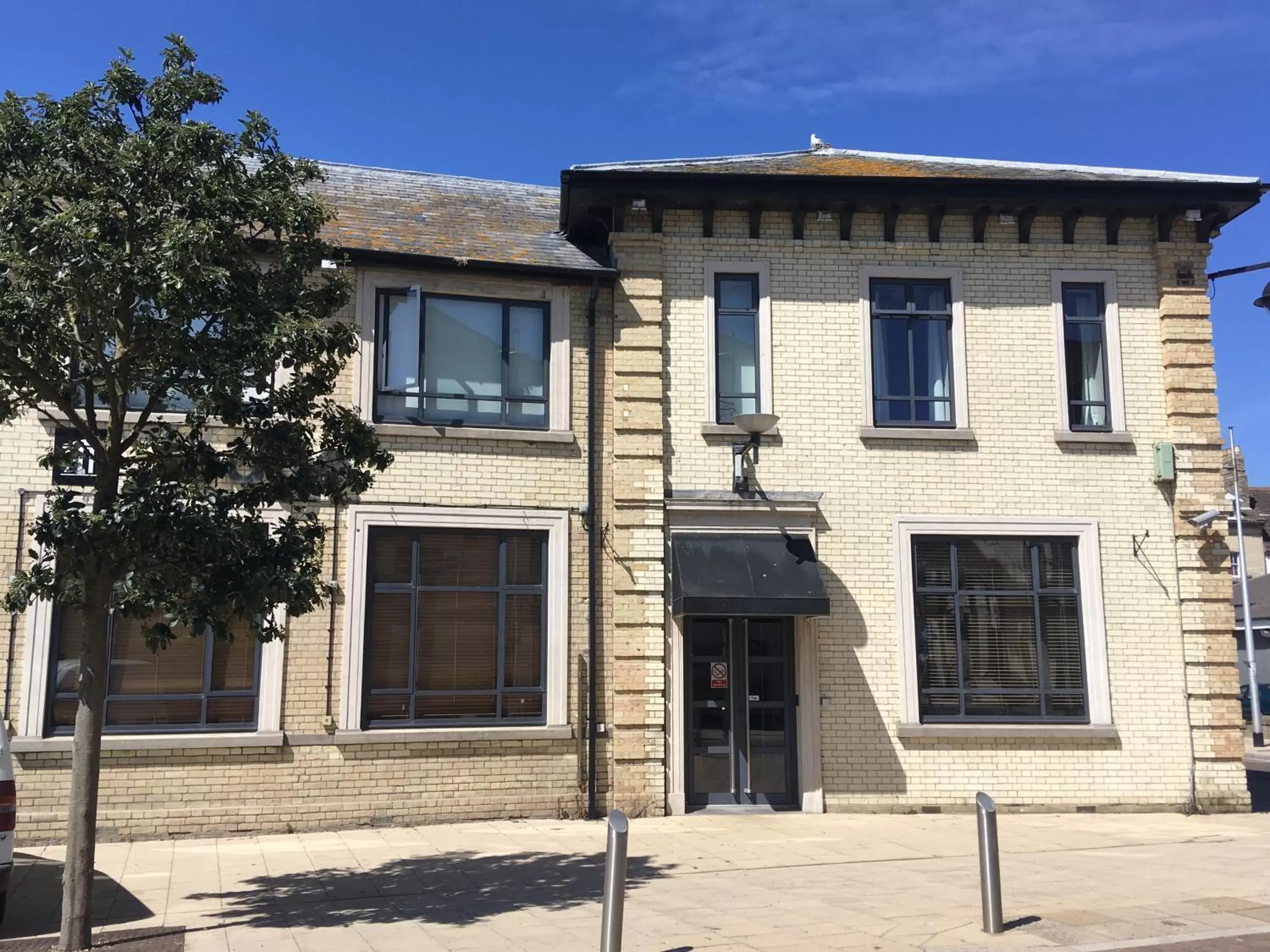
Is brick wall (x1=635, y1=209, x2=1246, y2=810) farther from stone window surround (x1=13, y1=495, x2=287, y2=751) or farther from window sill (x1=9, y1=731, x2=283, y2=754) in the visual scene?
window sill (x1=9, y1=731, x2=283, y2=754)

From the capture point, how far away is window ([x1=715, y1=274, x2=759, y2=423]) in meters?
13.0

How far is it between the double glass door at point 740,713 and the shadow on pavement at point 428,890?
2.65m

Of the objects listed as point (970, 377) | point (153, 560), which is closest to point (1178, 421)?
point (970, 377)

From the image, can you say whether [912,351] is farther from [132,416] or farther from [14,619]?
[14,619]

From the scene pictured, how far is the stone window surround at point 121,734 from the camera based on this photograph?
35.3ft

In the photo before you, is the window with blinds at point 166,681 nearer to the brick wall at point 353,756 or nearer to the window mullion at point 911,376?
the brick wall at point 353,756

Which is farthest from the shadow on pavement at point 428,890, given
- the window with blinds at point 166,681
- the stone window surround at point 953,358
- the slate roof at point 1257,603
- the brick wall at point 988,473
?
the slate roof at point 1257,603

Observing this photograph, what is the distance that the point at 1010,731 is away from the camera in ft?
40.6

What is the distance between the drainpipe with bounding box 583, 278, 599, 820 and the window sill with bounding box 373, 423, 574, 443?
0.33 meters

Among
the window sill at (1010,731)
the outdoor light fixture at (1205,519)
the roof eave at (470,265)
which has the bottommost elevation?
the window sill at (1010,731)

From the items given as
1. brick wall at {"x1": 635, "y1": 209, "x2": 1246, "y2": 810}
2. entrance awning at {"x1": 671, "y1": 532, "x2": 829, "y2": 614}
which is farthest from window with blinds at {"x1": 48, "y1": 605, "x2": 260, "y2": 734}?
brick wall at {"x1": 635, "y1": 209, "x2": 1246, "y2": 810}

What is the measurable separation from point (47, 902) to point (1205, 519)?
39.4 ft

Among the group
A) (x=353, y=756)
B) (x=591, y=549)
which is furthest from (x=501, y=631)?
(x=353, y=756)

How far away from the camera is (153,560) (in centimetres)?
714
